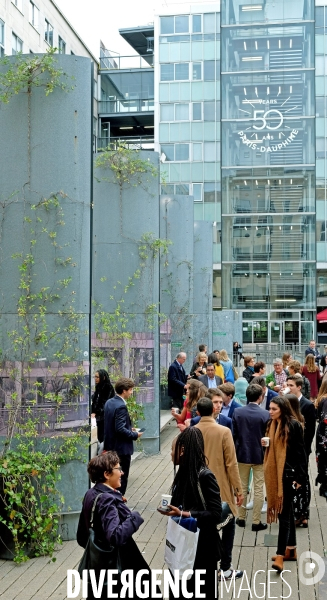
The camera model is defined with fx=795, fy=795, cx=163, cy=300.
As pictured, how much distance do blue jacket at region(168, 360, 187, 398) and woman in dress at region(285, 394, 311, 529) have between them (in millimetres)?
6932

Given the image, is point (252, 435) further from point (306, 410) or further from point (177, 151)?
point (177, 151)

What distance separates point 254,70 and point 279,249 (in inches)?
413

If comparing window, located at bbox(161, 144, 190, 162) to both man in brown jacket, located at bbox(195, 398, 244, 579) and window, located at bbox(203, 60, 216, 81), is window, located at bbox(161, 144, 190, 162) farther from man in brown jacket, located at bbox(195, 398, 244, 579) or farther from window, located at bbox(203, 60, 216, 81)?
man in brown jacket, located at bbox(195, 398, 244, 579)

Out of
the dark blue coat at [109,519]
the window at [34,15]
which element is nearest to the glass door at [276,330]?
the window at [34,15]

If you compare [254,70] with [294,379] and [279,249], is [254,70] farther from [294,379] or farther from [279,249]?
[294,379]

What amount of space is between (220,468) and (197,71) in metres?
46.8

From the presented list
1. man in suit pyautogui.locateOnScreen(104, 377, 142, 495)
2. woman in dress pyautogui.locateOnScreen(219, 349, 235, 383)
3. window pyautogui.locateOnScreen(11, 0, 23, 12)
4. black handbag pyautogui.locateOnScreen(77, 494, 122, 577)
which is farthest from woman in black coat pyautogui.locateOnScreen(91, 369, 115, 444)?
window pyautogui.locateOnScreen(11, 0, 23, 12)

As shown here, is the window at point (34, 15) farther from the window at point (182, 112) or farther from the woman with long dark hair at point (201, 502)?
the woman with long dark hair at point (201, 502)

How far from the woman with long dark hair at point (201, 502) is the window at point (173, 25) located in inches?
1945

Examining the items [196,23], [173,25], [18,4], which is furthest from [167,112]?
[18,4]

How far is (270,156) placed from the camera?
46.2m

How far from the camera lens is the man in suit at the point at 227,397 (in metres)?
9.07

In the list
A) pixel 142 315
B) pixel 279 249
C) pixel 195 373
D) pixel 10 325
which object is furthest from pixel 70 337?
pixel 279 249

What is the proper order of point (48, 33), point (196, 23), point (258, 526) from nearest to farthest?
point (258, 526) → point (48, 33) → point (196, 23)
